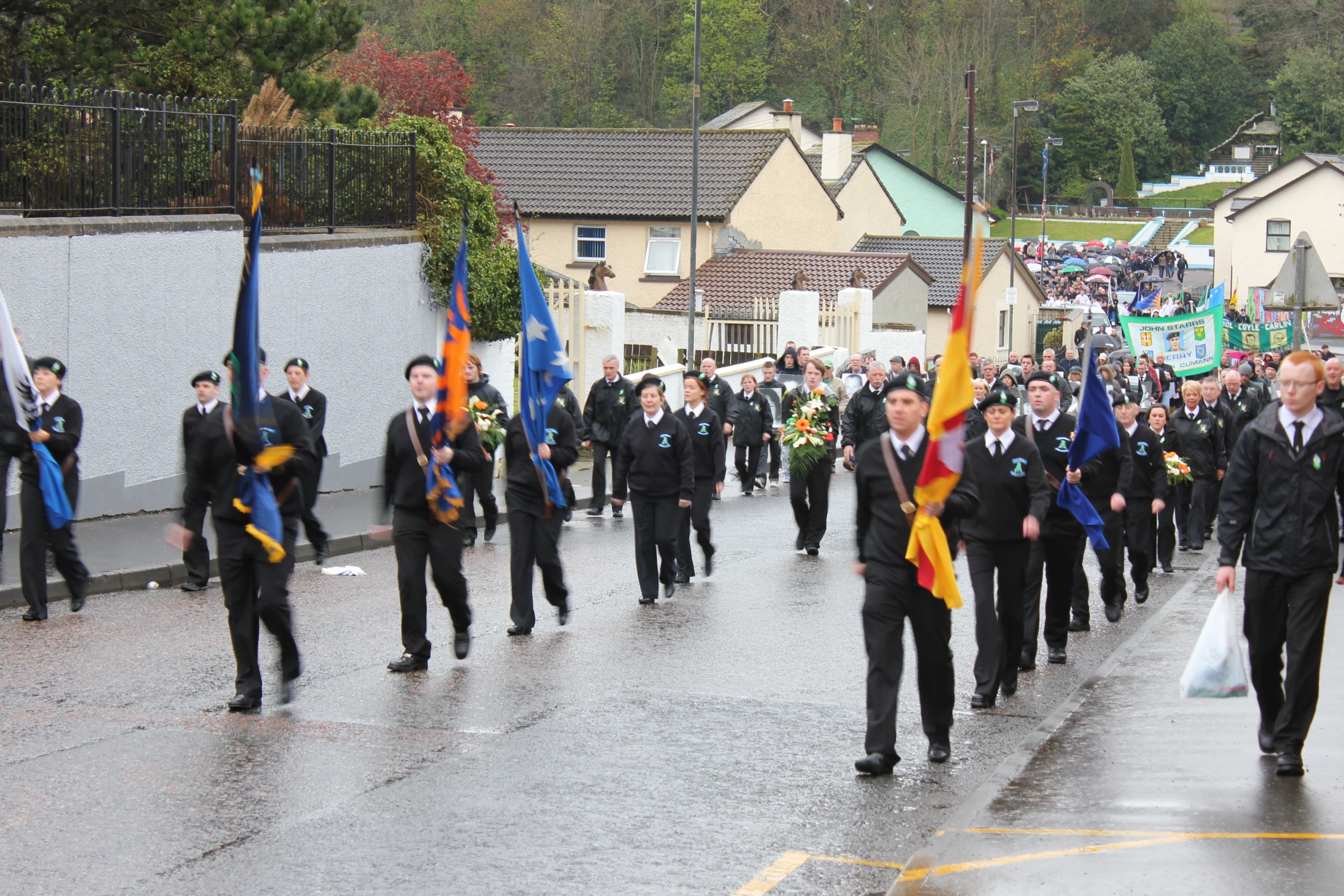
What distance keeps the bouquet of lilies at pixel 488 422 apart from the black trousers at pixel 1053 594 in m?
6.54

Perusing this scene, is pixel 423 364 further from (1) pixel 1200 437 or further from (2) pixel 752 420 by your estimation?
(2) pixel 752 420

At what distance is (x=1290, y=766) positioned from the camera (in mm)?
6898

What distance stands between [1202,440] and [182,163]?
11.0 meters

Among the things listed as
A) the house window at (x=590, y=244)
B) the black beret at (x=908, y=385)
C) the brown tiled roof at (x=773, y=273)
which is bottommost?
the black beret at (x=908, y=385)

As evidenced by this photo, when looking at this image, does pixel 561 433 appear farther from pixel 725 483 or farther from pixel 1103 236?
pixel 1103 236

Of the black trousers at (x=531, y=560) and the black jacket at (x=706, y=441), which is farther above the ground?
the black jacket at (x=706, y=441)

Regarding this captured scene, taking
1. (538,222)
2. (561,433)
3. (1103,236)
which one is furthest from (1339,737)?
(1103,236)

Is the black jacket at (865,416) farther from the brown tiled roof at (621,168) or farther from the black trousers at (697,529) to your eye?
the brown tiled roof at (621,168)

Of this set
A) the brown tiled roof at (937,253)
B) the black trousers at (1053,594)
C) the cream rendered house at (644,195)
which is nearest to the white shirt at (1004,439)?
the black trousers at (1053,594)

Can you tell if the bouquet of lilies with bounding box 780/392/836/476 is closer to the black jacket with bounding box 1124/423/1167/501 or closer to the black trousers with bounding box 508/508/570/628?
the black jacket with bounding box 1124/423/1167/501

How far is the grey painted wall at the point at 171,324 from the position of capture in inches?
586

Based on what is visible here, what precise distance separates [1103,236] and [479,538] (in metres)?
91.5

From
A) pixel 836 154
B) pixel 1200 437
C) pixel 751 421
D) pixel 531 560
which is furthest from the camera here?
pixel 836 154

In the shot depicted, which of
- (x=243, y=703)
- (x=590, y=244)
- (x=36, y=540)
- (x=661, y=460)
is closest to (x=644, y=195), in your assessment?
(x=590, y=244)
